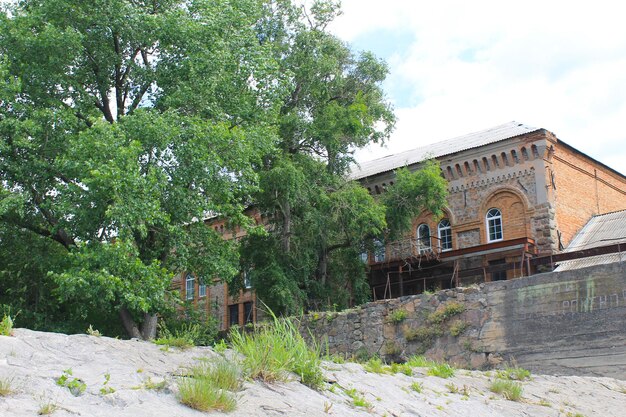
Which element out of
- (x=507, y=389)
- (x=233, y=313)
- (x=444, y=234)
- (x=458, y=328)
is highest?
(x=444, y=234)

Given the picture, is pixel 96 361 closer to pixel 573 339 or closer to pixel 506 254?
pixel 573 339

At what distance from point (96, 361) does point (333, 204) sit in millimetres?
20669

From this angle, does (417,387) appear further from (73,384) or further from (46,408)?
(46,408)

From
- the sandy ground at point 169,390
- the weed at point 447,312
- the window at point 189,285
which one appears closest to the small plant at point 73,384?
the sandy ground at point 169,390

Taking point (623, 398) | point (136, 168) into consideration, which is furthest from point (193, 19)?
point (623, 398)

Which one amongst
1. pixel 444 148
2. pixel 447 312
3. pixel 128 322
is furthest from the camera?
pixel 444 148

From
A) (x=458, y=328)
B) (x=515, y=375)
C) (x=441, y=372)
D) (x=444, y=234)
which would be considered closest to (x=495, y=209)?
(x=444, y=234)

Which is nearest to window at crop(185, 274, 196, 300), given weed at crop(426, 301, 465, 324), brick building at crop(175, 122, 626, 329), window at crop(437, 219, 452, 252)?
brick building at crop(175, 122, 626, 329)

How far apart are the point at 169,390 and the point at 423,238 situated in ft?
89.2

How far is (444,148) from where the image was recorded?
3434 cm

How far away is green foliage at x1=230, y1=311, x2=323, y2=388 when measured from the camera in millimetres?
7934

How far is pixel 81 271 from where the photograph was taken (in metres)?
19.2

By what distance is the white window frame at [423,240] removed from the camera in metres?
32.8

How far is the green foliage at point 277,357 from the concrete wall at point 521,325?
11.9 metres
